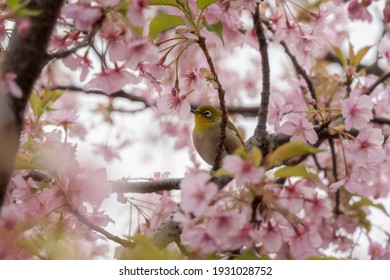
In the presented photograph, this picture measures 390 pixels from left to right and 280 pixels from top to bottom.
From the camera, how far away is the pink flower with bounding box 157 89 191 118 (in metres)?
2.56

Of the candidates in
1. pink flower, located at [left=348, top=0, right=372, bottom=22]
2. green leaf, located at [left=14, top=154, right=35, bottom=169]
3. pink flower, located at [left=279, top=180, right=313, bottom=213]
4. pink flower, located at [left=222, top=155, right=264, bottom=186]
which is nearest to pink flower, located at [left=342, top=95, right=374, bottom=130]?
pink flower, located at [left=279, top=180, right=313, bottom=213]

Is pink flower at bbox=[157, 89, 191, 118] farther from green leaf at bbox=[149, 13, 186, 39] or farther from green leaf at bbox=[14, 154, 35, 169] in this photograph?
green leaf at bbox=[14, 154, 35, 169]

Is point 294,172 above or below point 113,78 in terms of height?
below

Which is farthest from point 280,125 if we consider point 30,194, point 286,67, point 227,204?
point 286,67

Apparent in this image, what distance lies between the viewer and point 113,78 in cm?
223

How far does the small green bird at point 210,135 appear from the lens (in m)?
3.46

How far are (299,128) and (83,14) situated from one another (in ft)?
4.07

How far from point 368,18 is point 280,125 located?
3.52 feet

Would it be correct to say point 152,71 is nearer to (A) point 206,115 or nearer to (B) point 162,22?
(B) point 162,22

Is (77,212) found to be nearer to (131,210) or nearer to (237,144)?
(131,210)

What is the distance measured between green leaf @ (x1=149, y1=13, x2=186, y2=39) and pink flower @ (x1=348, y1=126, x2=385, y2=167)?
941mm

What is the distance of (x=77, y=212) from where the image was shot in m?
2.21

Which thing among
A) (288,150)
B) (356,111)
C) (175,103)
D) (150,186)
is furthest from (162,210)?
(288,150)

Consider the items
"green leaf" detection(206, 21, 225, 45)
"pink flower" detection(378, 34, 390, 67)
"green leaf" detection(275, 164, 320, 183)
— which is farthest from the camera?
"pink flower" detection(378, 34, 390, 67)
